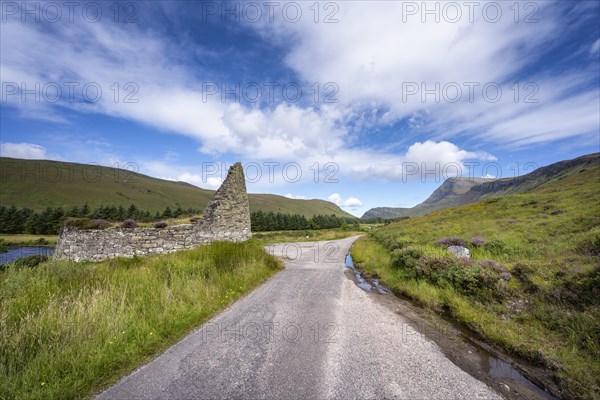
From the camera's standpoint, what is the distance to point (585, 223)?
46.8 ft

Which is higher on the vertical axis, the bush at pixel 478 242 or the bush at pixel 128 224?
the bush at pixel 128 224

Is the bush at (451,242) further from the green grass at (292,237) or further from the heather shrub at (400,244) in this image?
the green grass at (292,237)

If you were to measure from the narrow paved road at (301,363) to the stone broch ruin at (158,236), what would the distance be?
1113cm

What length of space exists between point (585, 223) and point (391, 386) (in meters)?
18.1

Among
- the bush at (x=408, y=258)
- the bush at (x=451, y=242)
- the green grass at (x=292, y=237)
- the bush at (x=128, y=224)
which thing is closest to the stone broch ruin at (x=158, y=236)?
the bush at (x=128, y=224)

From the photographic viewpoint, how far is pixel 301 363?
470 cm

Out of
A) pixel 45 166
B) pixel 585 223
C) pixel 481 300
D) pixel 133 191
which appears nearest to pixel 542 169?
pixel 585 223

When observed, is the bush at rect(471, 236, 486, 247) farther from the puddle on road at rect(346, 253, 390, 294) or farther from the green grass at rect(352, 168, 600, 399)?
the puddle on road at rect(346, 253, 390, 294)

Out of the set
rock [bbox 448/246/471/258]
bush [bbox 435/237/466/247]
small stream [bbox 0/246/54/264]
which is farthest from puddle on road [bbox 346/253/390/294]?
small stream [bbox 0/246/54/264]

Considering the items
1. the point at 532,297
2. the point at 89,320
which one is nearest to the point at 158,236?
the point at 89,320

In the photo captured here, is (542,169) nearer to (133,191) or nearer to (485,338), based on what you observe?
(485,338)

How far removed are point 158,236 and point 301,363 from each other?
1547 centimetres

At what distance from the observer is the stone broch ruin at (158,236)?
55.1ft

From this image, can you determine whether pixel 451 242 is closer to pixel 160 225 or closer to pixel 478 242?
pixel 478 242
